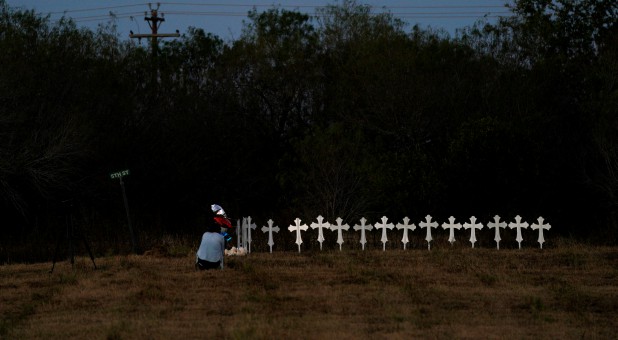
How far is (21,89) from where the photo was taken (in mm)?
34781

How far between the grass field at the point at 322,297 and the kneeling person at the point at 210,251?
395 mm

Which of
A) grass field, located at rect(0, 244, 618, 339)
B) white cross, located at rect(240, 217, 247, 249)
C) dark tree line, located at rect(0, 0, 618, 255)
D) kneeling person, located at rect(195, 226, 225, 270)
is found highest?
dark tree line, located at rect(0, 0, 618, 255)

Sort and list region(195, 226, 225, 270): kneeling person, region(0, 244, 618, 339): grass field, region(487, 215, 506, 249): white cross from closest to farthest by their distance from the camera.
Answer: region(0, 244, 618, 339): grass field < region(195, 226, 225, 270): kneeling person < region(487, 215, 506, 249): white cross

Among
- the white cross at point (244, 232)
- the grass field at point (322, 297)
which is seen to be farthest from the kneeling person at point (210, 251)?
the white cross at point (244, 232)

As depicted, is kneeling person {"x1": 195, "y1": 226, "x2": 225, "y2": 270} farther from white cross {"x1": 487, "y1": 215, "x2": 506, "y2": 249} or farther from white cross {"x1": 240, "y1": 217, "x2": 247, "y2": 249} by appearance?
white cross {"x1": 487, "y1": 215, "x2": 506, "y2": 249}

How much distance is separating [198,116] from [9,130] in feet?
48.4

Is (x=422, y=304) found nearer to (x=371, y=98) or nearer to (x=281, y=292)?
(x=281, y=292)

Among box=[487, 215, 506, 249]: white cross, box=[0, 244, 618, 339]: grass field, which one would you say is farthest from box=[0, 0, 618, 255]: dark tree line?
box=[0, 244, 618, 339]: grass field

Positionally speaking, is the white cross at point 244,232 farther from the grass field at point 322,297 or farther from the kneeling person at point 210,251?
the kneeling person at point 210,251

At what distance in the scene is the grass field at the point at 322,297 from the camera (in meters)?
13.8

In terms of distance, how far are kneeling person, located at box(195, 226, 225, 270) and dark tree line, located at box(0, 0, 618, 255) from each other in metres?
9.97

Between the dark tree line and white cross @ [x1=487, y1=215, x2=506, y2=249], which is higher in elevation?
the dark tree line

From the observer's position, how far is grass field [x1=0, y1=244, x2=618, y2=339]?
13.8 meters

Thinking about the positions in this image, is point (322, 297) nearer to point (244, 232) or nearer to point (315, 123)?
point (244, 232)
